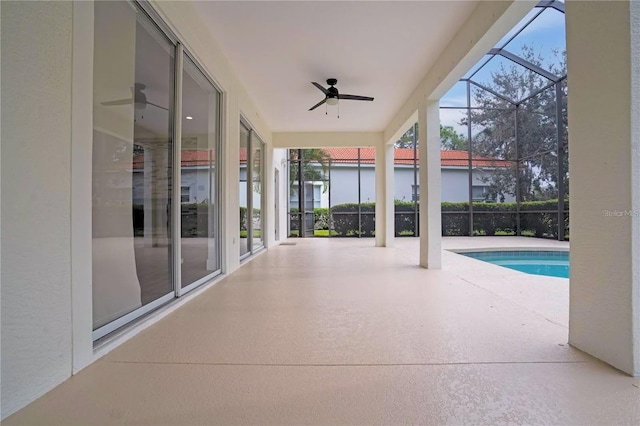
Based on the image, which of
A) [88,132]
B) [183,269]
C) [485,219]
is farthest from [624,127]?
[485,219]

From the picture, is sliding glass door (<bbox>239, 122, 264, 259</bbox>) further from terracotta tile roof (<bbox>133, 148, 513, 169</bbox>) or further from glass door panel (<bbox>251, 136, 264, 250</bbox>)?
terracotta tile roof (<bbox>133, 148, 513, 169</bbox>)

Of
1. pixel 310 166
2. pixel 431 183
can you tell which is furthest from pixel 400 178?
pixel 431 183

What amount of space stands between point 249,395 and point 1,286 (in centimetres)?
93

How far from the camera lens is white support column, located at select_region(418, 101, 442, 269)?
437 centimetres

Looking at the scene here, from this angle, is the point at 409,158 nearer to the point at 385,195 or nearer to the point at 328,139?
the point at 385,195

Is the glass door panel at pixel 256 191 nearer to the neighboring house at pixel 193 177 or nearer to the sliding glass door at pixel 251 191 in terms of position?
the sliding glass door at pixel 251 191

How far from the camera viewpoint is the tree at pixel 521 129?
30.2 feet

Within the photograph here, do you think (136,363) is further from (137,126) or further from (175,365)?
(137,126)

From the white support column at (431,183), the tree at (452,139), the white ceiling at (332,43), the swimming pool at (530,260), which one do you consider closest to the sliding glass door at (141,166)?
the white ceiling at (332,43)

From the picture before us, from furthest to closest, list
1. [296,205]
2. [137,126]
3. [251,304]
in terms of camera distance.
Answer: [296,205], [251,304], [137,126]

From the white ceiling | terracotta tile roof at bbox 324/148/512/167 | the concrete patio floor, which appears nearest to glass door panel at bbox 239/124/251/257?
the white ceiling

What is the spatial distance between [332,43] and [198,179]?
2009 mm

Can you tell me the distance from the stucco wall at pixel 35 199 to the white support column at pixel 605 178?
7.87 feet

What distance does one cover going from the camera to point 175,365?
5.09ft
